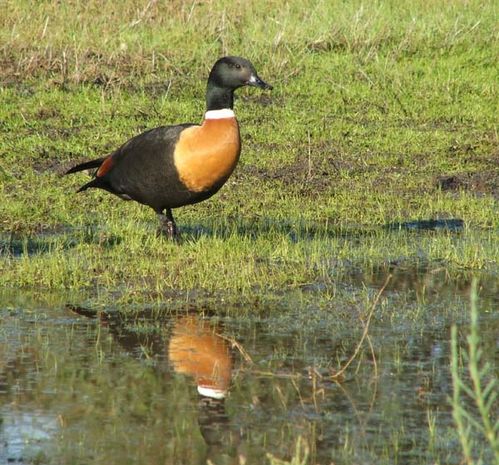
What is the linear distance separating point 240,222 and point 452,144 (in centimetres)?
272

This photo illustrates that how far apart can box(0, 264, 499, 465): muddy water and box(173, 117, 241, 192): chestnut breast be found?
1.14m

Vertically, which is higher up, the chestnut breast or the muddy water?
the chestnut breast

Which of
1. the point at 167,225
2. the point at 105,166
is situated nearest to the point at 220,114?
the point at 167,225

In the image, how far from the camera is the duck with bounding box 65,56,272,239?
7.75 m

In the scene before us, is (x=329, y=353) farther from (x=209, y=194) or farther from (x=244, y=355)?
(x=209, y=194)

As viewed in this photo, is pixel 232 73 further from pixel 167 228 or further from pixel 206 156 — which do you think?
pixel 167 228

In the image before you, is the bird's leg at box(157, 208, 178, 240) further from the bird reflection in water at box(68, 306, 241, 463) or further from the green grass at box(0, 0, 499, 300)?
the bird reflection in water at box(68, 306, 241, 463)

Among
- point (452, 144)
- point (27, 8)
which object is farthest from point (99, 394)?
point (27, 8)

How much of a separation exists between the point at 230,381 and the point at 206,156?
8.53 feet

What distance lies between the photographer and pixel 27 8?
13.7 meters

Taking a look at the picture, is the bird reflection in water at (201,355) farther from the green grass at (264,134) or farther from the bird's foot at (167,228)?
the bird's foot at (167,228)

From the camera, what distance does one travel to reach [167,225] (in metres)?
8.27

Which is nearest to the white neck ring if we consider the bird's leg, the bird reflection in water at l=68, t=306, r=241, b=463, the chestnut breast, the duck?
the duck

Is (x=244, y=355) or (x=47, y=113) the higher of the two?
(x=47, y=113)
